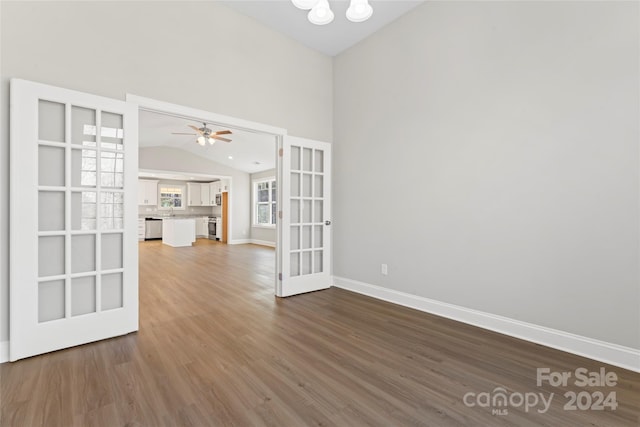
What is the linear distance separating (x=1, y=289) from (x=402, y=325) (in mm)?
3124

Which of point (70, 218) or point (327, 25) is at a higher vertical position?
point (327, 25)

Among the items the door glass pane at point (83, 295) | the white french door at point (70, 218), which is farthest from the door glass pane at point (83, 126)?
the door glass pane at point (83, 295)

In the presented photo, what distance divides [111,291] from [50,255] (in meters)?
0.50

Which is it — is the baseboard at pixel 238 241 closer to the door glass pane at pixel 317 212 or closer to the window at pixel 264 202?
the window at pixel 264 202

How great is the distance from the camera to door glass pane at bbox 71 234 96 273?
2229mm

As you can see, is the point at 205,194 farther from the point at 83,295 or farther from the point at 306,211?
the point at 83,295

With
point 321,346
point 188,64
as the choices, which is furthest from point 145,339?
point 188,64

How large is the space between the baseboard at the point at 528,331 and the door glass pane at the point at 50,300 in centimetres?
303

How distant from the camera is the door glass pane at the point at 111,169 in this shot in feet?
7.72

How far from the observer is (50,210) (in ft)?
7.02

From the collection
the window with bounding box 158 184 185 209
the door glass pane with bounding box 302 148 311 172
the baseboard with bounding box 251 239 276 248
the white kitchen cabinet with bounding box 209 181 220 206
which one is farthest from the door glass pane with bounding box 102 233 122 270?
the window with bounding box 158 184 185 209

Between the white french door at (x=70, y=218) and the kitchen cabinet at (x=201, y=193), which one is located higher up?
the kitchen cabinet at (x=201, y=193)

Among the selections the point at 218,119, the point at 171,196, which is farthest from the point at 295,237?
the point at 171,196

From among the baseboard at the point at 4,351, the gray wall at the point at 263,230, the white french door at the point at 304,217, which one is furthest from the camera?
the gray wall at the point at 263,230
